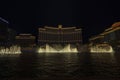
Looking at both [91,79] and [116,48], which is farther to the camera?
[116,48]

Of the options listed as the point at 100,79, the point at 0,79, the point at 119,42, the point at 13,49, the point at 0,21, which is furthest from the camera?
the point at 0,21

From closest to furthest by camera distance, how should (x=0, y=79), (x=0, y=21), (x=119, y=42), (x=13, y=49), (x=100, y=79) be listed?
(x=100, y=79) < (x=0, y=79) < (x=13, y=49) < (x=119, y=42) < (x=0, y=21)

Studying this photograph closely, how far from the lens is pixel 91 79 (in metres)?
15.1

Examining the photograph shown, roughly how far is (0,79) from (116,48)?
7087 inches

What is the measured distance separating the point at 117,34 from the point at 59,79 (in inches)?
7589

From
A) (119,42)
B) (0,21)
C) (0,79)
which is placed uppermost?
(0,21)

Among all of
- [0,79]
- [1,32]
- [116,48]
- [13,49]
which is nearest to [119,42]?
[116,48]

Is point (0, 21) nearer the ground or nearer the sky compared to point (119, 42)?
nearer the sky

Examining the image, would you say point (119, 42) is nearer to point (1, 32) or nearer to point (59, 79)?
point (1, 32)

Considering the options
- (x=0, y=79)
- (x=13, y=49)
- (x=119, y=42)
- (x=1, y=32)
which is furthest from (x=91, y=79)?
(x=1, y=32)

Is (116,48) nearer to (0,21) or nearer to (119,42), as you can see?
(119,42)

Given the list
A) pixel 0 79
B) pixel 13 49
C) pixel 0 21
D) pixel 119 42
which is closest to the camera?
pixel 0 79

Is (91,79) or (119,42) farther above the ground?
(119,42)

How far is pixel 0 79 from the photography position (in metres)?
18.9
